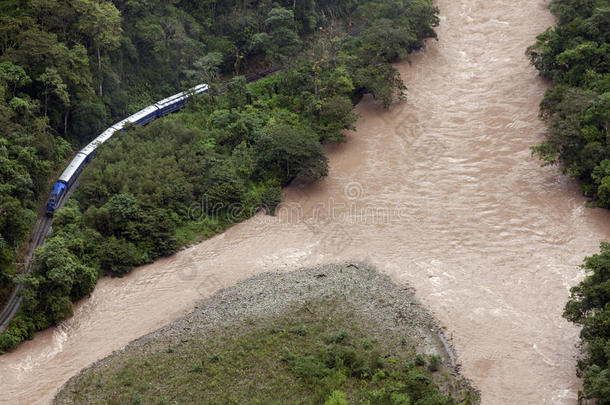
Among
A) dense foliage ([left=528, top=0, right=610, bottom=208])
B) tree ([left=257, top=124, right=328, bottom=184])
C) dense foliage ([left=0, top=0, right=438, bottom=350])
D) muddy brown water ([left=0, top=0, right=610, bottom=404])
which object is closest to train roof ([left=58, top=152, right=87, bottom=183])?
dense foliage ([left=0, top=0, right=438, bottom=350])

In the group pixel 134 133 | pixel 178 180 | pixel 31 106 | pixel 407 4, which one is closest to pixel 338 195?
pixel 178 180

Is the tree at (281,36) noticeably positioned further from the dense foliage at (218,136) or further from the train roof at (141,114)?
the train roof at (141,114)

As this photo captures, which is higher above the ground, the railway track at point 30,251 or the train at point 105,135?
the train at point 105,135

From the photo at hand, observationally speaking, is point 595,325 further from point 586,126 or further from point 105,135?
point 105,135

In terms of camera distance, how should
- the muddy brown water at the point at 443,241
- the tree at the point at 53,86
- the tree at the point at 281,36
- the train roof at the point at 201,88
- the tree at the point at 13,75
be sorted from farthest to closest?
1. the tree at the point at 281,36
2. the train roof at the point at 201,88
3. the tree at the point at 53,86
4. the tree at the point at 13,75
5. the muddy brown water at the point at 443,241

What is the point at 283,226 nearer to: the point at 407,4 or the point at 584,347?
the point at 584,347

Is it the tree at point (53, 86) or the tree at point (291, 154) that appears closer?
the tree at point (53, 86)

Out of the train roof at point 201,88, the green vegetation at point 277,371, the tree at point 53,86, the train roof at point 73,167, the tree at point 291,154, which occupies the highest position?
the tree at point 53,86

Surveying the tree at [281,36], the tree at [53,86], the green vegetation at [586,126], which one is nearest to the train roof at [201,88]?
the tree at [281,36]
